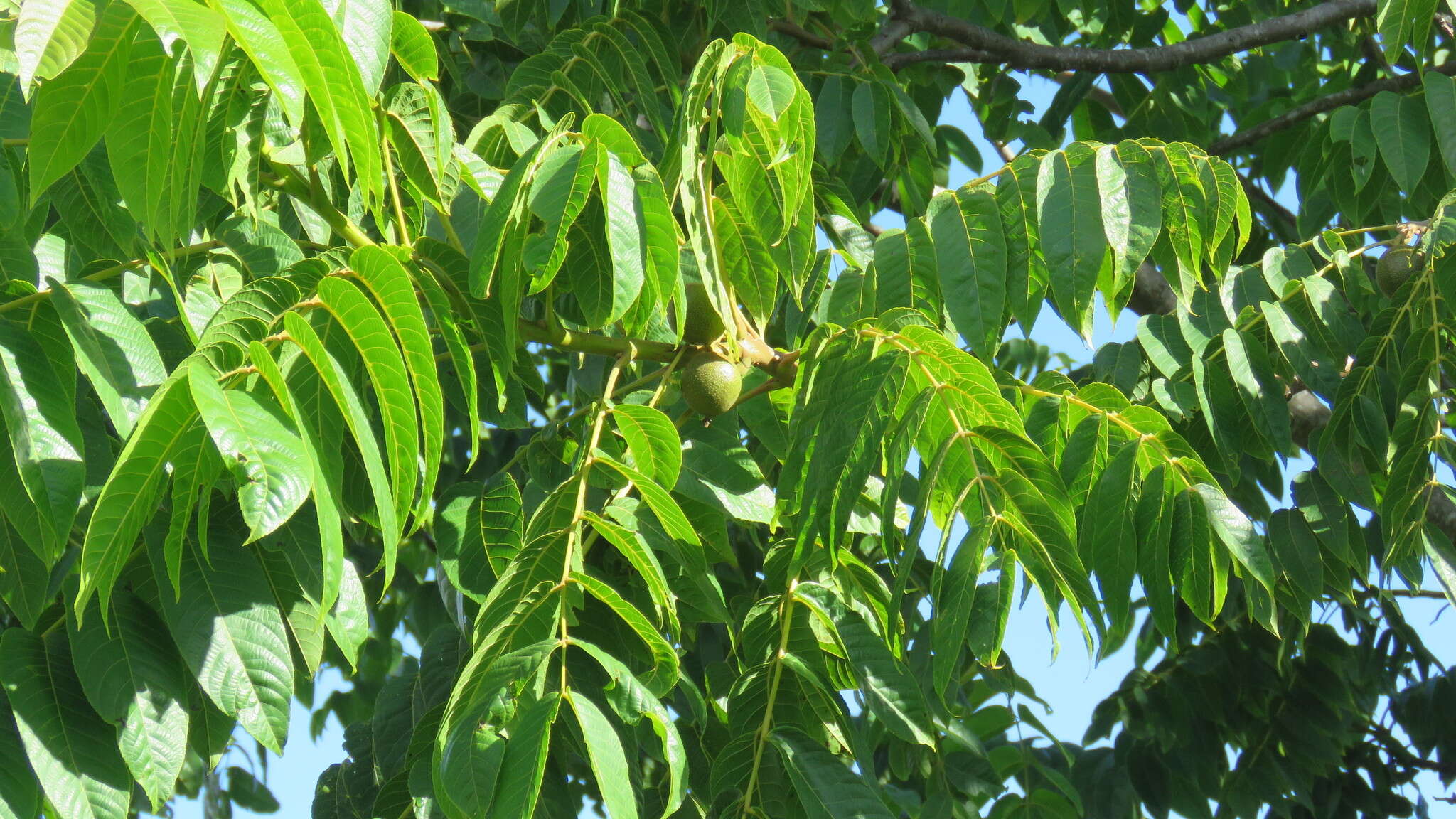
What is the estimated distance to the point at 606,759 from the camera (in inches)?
59.9

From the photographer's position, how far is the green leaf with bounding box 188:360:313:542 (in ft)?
4.04

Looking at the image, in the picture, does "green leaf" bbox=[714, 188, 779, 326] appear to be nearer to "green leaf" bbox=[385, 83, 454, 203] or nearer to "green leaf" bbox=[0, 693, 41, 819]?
"green leaf" bbox=[385, 83, 454, 203]

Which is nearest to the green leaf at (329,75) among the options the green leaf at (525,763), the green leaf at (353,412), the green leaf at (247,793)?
the green leaf at (353,412)

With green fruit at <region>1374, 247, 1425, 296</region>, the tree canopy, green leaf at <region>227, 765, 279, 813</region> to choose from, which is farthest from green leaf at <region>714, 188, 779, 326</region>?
green leaf at <region>227, 765, 279, 813</region>

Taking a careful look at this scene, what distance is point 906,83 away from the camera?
4.26 meters

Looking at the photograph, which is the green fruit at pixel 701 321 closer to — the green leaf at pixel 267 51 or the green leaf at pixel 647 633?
the green leaf at pixel 647 633

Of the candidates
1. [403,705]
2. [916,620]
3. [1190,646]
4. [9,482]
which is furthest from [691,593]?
[1190,646]

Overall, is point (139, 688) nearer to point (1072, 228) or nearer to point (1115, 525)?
point (1115, 525)

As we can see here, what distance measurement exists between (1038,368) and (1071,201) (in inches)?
139

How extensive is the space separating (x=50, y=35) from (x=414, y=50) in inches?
42.6

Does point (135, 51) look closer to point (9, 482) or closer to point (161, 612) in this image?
point (9, 482)

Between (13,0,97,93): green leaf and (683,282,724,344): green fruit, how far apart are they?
1.10 m

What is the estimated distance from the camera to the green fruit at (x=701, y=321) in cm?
208

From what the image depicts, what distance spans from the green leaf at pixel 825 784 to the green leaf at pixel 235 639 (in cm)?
69
